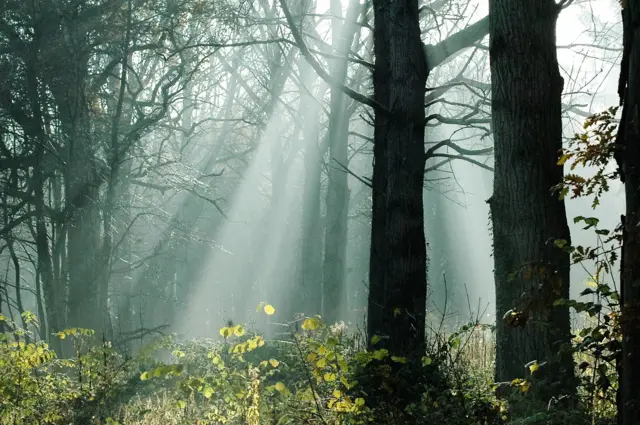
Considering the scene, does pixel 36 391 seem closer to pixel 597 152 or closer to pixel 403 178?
pixel 403 178

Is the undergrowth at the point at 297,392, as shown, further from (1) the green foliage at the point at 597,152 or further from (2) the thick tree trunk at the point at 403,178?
(2) the thick tree trunk at the point at 403,178

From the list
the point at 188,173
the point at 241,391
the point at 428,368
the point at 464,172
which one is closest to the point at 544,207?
the point at 428,368

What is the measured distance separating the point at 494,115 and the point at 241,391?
3.38 metres

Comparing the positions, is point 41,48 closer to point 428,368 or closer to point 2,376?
point 2,376

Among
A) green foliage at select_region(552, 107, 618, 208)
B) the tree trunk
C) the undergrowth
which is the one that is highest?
the tree trunk

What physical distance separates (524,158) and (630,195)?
3393 mm

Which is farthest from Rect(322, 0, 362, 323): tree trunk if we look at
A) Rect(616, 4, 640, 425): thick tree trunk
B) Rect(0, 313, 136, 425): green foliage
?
Rect(616, 4, 640, 425): thick tree trunk

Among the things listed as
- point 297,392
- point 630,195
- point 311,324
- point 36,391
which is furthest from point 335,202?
point 630,195

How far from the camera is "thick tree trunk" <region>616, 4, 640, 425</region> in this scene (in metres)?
3.48

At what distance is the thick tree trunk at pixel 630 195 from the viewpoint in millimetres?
3479

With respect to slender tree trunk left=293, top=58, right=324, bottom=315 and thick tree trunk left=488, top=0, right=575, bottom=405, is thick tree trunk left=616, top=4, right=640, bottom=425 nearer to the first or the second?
thick tree trunk left=488, top=0, right=575, bottom=405

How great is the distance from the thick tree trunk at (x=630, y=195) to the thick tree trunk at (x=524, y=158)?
312cm

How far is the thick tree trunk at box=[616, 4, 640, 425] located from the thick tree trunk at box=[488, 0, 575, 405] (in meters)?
3.12

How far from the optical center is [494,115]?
7.18 metres
